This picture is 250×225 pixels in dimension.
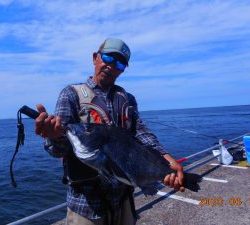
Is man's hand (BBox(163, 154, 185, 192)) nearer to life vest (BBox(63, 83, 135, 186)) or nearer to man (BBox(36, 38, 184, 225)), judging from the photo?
man (BBox(36, 38, 184, 225))

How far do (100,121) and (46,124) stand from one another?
86 centimetres

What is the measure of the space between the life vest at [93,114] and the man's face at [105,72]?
0.40 ft

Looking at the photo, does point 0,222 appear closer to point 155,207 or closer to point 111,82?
point 155,207

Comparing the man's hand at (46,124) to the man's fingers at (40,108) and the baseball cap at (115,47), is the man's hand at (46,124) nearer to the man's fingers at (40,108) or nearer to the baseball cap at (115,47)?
the man's fingers at (40,108)

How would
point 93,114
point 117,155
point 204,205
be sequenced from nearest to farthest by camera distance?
point 117,155, point 93,114, point 204,205

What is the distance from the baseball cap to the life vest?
0.37m

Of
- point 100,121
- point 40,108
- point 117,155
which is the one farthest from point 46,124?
point 100,121

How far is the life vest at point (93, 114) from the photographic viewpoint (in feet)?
12.4

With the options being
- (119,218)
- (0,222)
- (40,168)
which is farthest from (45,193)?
(119,218)

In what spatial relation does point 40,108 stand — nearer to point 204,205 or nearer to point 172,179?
point 172,179

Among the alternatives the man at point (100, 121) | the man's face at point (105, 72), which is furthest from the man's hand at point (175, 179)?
the man's face at point (105, 72)

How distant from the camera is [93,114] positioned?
154 inches

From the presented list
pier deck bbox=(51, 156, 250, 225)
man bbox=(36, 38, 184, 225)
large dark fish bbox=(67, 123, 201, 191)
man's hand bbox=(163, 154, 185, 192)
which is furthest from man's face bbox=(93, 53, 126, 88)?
pier deck bbox=(51, 156, 250, 225)

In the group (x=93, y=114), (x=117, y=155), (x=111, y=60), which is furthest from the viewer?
(x=111, y=60)
